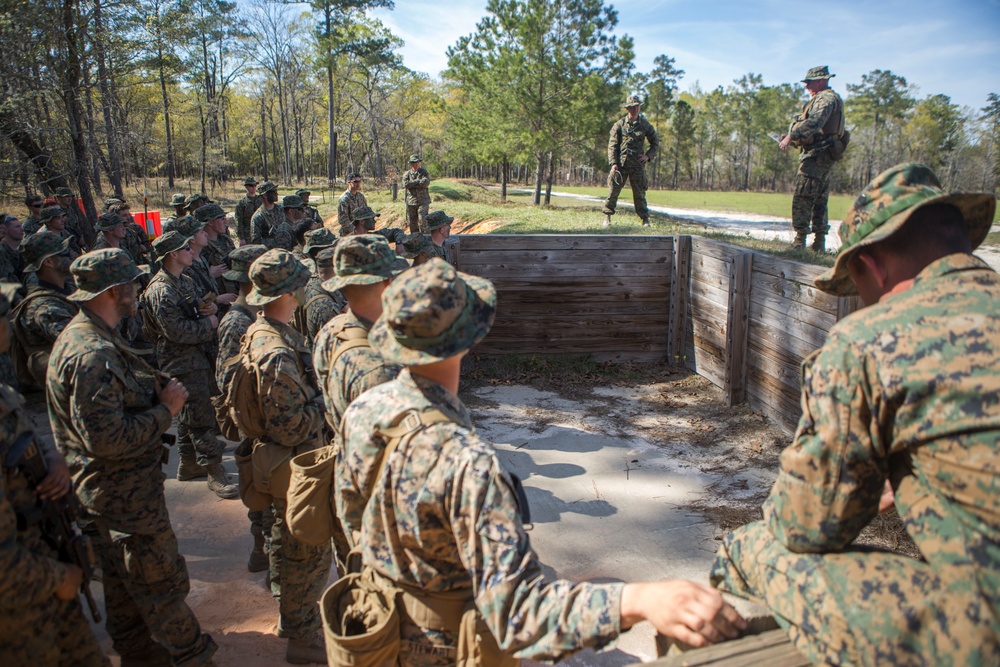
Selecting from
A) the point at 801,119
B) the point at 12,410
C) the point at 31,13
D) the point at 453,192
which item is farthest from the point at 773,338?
the point at 453,192

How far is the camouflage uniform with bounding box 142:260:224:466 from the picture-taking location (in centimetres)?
580

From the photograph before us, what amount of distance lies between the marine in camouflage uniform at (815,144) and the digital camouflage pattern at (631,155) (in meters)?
3.39

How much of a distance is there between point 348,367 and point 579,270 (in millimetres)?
5613

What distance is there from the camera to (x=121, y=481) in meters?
3.44

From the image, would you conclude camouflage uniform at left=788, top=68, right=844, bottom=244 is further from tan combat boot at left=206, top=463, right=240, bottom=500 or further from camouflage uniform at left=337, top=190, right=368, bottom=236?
camouflage uniform at left=337, top=190, right=368, bottom=236

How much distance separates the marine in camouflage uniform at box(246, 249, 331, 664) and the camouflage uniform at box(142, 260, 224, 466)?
2392 millimetres

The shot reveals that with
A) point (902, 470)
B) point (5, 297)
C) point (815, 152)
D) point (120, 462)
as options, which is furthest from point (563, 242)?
point (902, 470)

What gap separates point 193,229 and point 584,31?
713 inches

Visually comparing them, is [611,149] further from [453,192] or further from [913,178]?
[453,192]

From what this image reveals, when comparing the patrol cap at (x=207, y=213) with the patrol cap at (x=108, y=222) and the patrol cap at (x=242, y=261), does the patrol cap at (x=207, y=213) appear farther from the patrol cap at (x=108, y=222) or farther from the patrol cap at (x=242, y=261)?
the patrol cap at (x=242, y=261)

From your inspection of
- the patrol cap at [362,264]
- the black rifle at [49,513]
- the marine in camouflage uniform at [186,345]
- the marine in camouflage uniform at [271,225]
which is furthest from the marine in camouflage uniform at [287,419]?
the marine in camouflage uniform at [271,225]

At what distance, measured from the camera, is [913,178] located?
1778mm

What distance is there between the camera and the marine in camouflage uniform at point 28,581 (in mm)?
2393

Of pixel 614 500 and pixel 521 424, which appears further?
pixel 521 424
